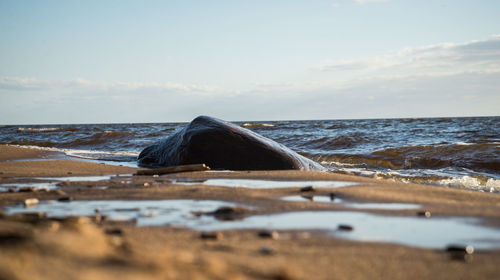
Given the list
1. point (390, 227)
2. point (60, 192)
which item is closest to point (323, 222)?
point (390, 227)

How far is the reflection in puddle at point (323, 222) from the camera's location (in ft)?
5.66

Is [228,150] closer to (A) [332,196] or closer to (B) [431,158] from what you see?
(A) [332,196]

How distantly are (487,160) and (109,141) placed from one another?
1052 cm

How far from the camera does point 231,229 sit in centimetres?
184

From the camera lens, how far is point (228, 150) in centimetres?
545

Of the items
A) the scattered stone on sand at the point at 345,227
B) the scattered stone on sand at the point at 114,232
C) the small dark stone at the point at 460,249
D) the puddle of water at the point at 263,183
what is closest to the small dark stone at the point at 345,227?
the scattered stone on sand at the point at 345,227

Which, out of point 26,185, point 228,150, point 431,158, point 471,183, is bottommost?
point 471,183

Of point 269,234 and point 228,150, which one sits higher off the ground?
point 228,150

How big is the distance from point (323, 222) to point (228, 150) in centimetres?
352

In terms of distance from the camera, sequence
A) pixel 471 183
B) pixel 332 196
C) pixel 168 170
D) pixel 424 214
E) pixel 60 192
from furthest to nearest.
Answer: pixel 471 183
pixel 168 170
pixel 60 192
pixel 332 196
pixel 424 214

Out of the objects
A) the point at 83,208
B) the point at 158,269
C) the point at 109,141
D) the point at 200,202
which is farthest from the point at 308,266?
the point at 109,141

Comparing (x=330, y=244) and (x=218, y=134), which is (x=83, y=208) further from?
(x=218, y=134)

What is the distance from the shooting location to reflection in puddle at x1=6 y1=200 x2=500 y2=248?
5.66 ft

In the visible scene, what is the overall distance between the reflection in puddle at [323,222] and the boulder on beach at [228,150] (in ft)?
9.46
